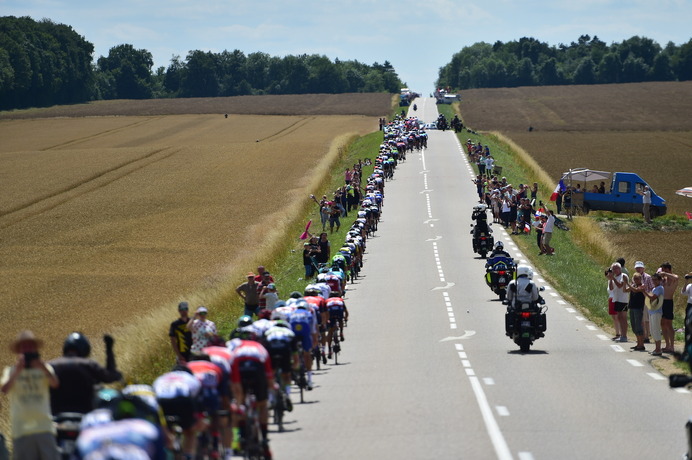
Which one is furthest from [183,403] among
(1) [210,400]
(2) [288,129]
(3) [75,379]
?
(2) [288,129]

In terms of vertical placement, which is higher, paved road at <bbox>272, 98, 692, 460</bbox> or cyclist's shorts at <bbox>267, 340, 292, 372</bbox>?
cyclist's shorts at <bbox>267, 340, 292, 372</bbox>

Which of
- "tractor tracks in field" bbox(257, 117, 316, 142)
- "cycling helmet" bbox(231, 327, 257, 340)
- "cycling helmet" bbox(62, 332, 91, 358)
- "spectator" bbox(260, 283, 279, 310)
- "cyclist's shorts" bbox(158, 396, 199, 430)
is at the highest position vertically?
"cycling helmet" bbox(62, 332, 91, 358)

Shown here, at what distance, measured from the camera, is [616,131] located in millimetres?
110062

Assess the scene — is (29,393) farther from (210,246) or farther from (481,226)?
(210,246)

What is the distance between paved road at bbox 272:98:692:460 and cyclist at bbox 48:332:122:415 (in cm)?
330

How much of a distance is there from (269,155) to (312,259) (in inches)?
Answer: 2072

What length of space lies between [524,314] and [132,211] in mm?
39813

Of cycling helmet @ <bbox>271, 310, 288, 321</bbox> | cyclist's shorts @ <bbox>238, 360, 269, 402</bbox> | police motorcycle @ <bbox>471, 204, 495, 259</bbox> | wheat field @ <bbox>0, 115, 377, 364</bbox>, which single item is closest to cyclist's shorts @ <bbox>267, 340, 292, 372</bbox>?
cyclist's shorts @ <bbox>238, 360, 269, 402</bbox>

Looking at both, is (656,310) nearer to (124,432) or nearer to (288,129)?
(124,432)

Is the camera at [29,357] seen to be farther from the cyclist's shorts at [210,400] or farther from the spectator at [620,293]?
the spectator at [620,293]

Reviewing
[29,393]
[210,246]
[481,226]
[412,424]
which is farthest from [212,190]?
[29,393]

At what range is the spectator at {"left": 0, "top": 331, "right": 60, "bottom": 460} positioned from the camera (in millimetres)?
9852

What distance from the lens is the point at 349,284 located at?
3309cm

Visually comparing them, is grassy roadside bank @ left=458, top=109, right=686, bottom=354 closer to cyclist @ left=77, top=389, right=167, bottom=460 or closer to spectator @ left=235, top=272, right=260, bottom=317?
spectator @ left=235, top=272, right=260, bottom=317
